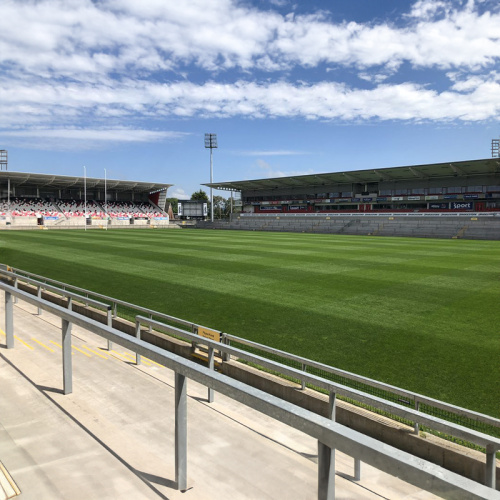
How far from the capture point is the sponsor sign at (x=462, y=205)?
66.3 metres

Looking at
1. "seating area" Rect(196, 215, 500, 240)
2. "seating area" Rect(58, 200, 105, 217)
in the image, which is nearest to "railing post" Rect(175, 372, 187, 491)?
"seating area" Rect(196, 215, 500, 240)

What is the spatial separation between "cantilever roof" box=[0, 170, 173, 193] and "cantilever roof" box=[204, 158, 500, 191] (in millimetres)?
14110

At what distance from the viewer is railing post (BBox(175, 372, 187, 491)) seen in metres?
2.87

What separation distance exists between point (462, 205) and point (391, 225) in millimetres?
18696

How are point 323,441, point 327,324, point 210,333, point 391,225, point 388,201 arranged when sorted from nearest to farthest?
point 323,441
point 210,333
point 327,324
point 391,225
point 388,201

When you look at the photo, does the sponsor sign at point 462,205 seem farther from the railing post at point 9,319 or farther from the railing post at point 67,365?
the railing post at point 67,365

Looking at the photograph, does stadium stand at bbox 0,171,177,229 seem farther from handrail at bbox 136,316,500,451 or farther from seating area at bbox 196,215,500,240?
handrail at bbox 136,316,500,451

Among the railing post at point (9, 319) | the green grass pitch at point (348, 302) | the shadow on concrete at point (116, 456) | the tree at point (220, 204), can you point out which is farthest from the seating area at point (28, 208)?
the tree at point (220, 204)

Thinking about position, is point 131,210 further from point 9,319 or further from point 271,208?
point 9,319

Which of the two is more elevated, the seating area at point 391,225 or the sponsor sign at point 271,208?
the sponsor sign at point 271,208

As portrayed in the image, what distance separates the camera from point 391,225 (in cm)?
5634

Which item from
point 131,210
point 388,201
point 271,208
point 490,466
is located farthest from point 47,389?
point 271,208

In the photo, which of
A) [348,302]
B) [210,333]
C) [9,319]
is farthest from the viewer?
[348,302]

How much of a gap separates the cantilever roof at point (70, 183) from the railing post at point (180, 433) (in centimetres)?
7575
